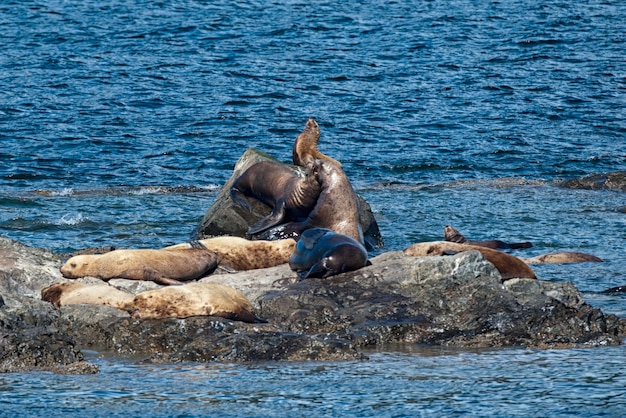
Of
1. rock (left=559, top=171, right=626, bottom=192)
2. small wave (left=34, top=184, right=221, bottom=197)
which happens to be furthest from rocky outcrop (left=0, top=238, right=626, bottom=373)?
rock (left=559, top=171, right=626, bottom=192)

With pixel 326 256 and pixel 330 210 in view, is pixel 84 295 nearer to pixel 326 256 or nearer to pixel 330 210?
pixel 326 256

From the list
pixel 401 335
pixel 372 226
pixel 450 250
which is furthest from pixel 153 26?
pixel 401 335

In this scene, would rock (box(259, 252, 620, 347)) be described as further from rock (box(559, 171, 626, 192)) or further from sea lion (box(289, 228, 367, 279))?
rock (box(559, 171, 626, 192))

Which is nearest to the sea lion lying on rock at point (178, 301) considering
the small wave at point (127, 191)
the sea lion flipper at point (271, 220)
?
the sea lion flipper at point (271, 220)

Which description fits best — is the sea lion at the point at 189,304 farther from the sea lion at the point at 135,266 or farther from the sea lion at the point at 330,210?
the sea lion at the point at 330,210

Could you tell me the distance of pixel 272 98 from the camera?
22.2 meters

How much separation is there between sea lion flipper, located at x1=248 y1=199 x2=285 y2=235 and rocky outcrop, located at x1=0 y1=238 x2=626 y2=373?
2.80 meters

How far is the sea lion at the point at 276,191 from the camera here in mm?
11055

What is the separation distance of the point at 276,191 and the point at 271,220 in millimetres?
450

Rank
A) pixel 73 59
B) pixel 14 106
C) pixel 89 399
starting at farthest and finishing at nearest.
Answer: pixel 73 59, pixel 14 106, pixel 89 399

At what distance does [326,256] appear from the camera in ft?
26.9

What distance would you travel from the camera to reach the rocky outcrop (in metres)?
6.70

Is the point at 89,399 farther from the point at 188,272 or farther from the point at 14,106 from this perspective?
the point at 14,106

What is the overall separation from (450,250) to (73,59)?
53.1ft
